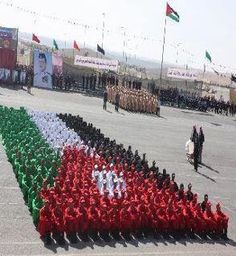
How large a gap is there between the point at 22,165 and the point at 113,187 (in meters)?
3.56

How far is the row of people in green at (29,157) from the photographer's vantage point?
15.6 m

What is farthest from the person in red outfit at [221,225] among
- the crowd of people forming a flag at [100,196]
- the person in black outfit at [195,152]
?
the person in black outfit at [195,152]

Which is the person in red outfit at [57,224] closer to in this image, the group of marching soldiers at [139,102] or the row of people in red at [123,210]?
the row of people in red at [123,210]

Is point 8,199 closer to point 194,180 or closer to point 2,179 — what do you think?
point 2,179

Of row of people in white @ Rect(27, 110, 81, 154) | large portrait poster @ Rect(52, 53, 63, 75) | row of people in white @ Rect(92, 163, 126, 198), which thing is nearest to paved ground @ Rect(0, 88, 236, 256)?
row of people in white @ Rect(27, 110, 81, 154)

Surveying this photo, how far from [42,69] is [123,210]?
3602cm

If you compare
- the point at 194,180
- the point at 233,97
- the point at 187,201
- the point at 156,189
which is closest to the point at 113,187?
the point at 156,189

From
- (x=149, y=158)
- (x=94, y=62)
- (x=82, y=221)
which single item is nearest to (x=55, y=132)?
(x=149, y=158)

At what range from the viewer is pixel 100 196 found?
14938 mm

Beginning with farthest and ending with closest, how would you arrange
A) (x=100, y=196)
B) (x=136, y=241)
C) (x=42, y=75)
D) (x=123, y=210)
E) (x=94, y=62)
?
(x=94, y=62), (x=42, y=75), (x=100, y=196), (x=123, y=210), (x=136, y=241)

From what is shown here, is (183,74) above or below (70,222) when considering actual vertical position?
above

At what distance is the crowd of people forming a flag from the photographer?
13977mm

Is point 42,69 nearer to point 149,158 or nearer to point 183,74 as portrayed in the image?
point 183,74

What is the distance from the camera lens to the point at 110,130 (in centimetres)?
3108
